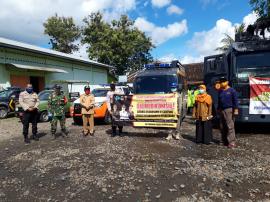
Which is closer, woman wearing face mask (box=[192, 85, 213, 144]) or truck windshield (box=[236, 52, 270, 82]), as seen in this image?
woman wearing face mask (box=[192, 85, 213, 144])

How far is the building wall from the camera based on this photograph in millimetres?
22016

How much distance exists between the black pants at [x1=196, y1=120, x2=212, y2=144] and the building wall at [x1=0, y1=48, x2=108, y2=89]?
56.0 ft

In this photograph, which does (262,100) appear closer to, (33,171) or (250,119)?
(250,119)

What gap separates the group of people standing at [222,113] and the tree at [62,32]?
51256 millimetres

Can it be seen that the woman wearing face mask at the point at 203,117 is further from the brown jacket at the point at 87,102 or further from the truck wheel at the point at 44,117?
the truck wheel at the point at 44,117

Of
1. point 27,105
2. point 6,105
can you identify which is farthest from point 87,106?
point 6,105

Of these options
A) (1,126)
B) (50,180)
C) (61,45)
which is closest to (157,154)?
(50,180)

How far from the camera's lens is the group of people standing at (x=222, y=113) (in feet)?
27.7

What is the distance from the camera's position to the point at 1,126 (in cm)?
1392

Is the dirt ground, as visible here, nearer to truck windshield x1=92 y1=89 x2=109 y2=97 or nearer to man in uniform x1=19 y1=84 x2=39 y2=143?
man in uniform x1=19 y1=84 x2=39 y2=143

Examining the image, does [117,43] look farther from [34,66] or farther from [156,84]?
[156,84]

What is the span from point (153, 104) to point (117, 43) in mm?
34931

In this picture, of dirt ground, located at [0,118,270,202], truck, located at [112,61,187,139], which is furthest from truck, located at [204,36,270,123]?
truck, located at [112,61,187,139]

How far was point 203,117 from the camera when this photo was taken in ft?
29.2
